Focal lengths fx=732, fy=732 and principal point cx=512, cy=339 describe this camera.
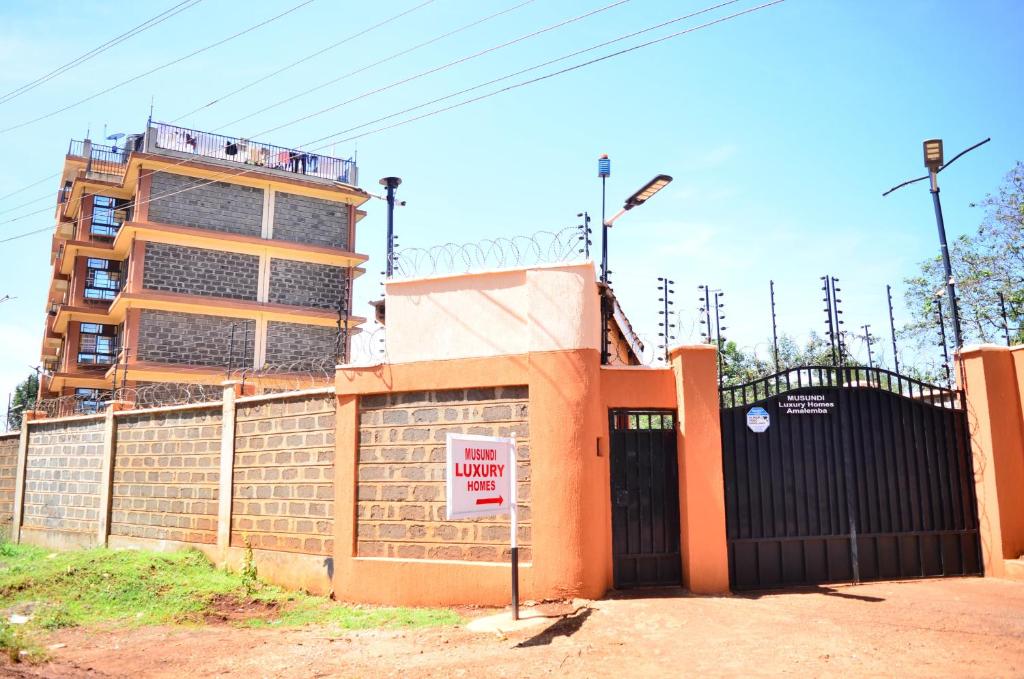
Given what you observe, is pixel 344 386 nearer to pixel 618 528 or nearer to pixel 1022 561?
pixel 618 528

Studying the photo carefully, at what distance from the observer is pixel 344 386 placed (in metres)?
10.0

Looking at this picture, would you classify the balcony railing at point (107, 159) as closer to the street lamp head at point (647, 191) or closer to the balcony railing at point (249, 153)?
the balcony railing at point (249, 153)

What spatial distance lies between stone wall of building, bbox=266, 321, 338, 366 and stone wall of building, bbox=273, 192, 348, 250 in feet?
11.2

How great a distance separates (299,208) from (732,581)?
24390 millimetres

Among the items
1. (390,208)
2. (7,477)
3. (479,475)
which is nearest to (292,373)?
(7,477)

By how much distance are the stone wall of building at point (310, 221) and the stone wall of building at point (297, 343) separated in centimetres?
340

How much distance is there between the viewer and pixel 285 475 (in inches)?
424

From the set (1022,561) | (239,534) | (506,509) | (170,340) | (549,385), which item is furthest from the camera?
(170,340)

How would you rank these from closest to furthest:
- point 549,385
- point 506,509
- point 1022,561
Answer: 1. point 506,509
2. point 549,385
3. point 1022,561

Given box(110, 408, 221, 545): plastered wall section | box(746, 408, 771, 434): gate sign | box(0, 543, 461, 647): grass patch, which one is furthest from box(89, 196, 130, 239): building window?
box(746, 408, 771, 434): gate sign

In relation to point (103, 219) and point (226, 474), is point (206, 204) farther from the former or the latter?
point (226, 474)

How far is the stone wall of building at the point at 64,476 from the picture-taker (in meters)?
15.0

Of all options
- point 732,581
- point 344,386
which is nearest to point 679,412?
point 732,581

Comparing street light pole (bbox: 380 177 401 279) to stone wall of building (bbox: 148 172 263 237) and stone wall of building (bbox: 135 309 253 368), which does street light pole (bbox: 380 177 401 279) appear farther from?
stone wall of building (bbox: 148 172 263 237)
